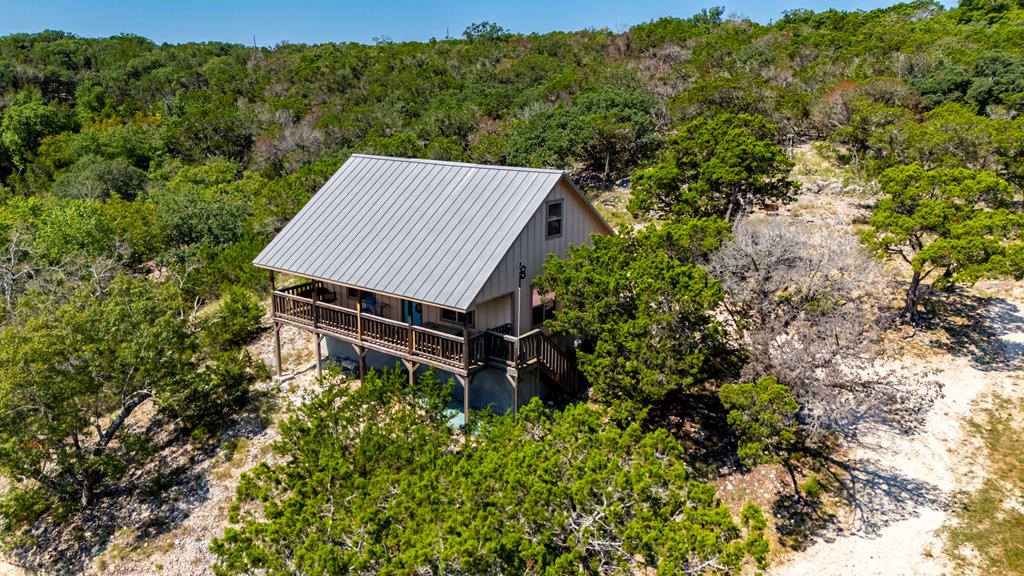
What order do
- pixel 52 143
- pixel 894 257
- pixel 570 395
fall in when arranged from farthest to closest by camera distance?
pixel 52 143 < pixel 894 257 < pixel 570 395

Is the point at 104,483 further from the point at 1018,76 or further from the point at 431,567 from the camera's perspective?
the point at 1018,76

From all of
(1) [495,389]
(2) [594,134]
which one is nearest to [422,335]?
(1) [495,389]

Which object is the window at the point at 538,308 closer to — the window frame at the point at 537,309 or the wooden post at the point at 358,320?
the window frame at the point at 537,309

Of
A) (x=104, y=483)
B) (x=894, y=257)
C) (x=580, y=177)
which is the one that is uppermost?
(x=580, y=177)

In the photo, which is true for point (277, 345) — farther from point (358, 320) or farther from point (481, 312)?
point (481, 312)

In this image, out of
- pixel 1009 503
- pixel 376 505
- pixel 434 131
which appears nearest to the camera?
pixel 376 505

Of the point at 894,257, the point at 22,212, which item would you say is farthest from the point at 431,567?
the point at 22,212
